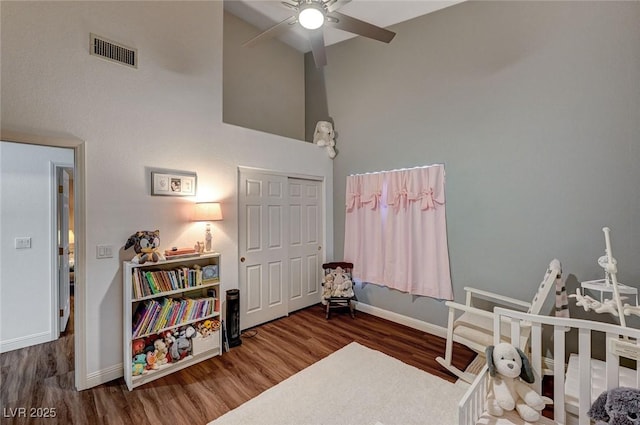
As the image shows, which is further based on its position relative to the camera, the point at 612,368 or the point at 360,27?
the point at 360,27

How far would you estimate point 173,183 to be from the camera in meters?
2.67

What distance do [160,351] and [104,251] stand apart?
1.03 meters

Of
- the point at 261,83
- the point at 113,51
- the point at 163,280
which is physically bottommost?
the point at 163,280

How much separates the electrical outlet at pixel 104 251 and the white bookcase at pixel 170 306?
0.16 meters

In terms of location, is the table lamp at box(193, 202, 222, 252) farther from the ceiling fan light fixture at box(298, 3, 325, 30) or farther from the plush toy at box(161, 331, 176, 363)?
the ceiling fan light fixture at box(298, 3, 325, 30)

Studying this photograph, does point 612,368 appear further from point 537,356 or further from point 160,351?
point 160,351

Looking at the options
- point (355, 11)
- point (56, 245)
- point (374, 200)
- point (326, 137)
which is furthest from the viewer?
point (326, 137)

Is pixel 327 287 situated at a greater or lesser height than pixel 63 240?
lesser

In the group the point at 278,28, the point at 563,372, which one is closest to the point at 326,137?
the point at 278,28

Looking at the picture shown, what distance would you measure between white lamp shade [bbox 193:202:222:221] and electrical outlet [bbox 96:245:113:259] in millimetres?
734

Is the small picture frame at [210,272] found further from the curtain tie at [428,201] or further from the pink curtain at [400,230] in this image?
the curtain tie at [428,201]

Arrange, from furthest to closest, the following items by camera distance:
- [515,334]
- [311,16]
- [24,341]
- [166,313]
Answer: [24,341]
[166,313]
[311,16]
[515,334]

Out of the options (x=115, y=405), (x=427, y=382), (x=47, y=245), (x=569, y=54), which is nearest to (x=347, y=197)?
(x=427, y=382)

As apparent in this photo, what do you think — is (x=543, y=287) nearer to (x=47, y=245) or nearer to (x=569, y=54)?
(x=569, y=54)
